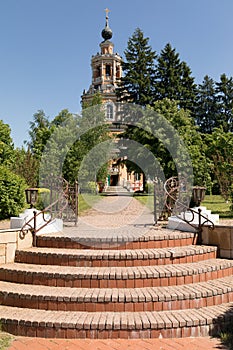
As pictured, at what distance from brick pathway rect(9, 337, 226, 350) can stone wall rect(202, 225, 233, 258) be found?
75.1 inches

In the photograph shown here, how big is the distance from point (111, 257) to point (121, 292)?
2.24ft

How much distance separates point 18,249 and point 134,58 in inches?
1055

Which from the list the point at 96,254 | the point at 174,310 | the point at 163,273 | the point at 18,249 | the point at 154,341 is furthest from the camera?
the point at 18,249

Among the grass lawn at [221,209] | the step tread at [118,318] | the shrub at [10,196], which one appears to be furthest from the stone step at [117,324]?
the grass lawn at [221,209]

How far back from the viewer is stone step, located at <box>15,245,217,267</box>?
457cm

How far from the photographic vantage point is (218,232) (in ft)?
17.4

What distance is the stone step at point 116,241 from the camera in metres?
4.93

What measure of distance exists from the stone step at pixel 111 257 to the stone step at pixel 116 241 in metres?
0.12

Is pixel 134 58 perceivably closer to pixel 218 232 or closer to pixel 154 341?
pixel 218 232

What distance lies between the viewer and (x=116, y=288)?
4.16m

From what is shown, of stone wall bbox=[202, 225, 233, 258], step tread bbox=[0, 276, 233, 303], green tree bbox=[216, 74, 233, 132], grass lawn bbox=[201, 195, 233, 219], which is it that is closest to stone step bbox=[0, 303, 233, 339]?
step tread bbox=[0, 276, 233, 303]

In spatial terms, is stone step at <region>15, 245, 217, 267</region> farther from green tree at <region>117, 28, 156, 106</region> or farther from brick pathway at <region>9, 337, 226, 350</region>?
green tree at <region>117, 28, 156, 106</region>

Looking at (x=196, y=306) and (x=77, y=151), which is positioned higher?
(x=77, y=151)

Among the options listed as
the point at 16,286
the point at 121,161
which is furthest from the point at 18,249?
the point at 121,161
